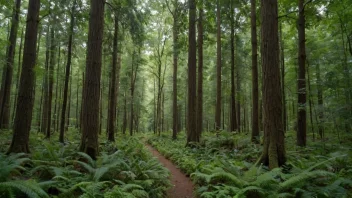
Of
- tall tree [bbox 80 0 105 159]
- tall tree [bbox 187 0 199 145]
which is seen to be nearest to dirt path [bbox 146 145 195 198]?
tall tree [bbox 80 0 105 159]

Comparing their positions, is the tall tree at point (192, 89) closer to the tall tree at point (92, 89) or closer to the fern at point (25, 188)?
the tall tree at point (92, 89)

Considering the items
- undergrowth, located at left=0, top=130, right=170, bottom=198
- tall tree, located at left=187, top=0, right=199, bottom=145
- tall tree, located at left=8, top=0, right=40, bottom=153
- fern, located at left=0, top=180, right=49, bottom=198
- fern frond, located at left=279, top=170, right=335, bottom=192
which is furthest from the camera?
tall tree, located at left=187, top=0, right=199, bottom=145

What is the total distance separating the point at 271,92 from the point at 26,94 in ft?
24.5

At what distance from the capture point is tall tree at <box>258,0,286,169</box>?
5.86 metres

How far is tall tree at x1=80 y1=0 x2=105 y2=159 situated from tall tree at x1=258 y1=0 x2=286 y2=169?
5.12m

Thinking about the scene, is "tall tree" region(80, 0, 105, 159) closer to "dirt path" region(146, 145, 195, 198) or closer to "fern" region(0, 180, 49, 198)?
"dirt path" region(146, 145, 195, 198)

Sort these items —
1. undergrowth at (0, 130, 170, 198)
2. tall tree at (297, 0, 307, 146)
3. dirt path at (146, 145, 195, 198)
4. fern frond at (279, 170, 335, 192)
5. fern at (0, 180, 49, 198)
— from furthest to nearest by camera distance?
tall tree at (297, 0, 307, 146) → dirt path at (146, 145, 195, 198) → fern frond at (279, 170, 335, 192) → undergrowth at (0, 130, 170, 198) → fern at (0, 180, 49, 198)

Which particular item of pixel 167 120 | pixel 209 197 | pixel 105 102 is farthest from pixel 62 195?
pixel 167 120

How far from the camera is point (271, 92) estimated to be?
5.93m

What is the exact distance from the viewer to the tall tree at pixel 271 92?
586 centimetres

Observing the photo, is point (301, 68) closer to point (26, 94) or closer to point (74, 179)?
point (74, 179)

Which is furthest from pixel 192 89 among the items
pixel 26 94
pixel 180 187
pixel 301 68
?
pixel 26 94

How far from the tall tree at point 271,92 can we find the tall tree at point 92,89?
512cm

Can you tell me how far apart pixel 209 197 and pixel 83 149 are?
173 inches
